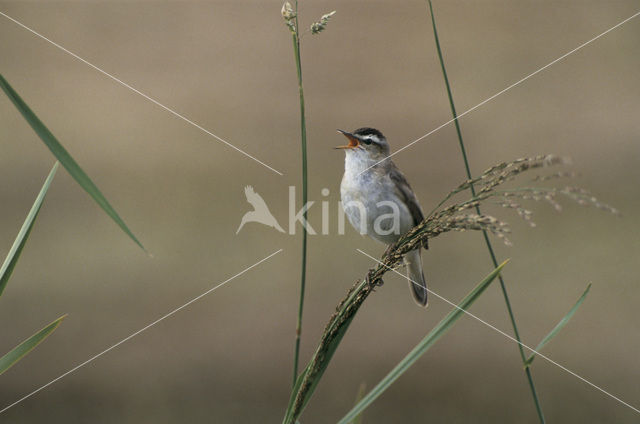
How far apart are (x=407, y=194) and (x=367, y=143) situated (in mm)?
380

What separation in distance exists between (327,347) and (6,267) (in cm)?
79

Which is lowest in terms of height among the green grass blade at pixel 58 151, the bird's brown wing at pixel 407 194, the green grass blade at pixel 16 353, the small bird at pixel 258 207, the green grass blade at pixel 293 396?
the small bird at pixel 258 207

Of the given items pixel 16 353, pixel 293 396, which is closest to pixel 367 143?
pixel 293 396

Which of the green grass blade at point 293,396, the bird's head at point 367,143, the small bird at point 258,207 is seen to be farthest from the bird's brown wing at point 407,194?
the green grass blade at point 293,396

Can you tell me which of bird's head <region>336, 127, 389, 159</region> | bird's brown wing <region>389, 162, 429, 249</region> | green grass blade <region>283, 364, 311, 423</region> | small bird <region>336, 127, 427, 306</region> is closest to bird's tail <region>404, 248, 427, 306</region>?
small bird <region>336, 127, 427, 306</region>

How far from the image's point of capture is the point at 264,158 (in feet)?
39.2

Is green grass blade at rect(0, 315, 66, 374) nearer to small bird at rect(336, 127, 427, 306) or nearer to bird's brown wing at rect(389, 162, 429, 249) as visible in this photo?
small bird at rect(336, 127, 427, 306)

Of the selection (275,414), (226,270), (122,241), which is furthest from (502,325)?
(122,241)

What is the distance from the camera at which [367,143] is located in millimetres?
3824

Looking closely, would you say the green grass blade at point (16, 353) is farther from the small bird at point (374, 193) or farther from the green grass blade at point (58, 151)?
the small bird at point (374, 193)

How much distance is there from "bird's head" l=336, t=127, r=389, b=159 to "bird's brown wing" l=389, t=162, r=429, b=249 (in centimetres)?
16

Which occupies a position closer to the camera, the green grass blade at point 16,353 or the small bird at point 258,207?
the green grass blade at point 16,353

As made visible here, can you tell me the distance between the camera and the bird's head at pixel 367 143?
3.80 m

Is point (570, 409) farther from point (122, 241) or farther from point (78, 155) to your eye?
point (78, 155)
